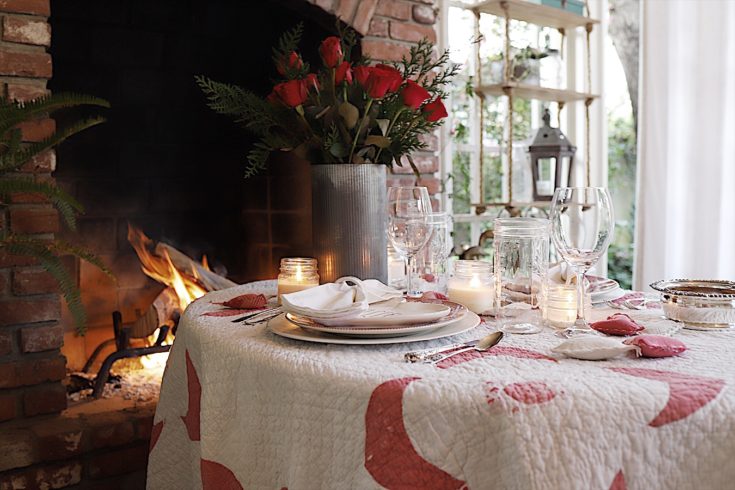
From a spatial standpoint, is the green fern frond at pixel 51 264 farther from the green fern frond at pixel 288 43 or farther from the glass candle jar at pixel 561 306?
the glass candle jar at pixel 561 306

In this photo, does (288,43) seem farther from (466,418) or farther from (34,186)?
(466,418)

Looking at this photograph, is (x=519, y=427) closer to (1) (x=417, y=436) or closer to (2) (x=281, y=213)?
(1) (x=417, y=436)

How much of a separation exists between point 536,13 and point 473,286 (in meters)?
2.31

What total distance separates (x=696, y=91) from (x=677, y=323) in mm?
2205

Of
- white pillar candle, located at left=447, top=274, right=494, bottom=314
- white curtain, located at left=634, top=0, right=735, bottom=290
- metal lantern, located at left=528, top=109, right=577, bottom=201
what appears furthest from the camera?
metal lantern, located at left=528, top=109, right=577, bottom=201

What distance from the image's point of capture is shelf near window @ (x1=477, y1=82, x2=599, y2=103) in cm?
295

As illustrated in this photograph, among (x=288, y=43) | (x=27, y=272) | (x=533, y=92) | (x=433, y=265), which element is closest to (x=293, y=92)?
(x=288, y=43)

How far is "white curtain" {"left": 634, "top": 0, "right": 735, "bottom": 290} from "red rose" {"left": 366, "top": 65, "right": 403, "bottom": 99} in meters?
2.12

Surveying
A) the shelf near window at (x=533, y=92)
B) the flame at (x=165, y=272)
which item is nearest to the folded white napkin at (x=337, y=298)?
the flame at (x=165, y=272)

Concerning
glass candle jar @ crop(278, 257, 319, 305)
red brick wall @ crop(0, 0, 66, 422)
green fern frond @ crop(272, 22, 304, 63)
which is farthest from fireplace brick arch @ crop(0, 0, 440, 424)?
glass candle jar @ crop(278, 257, 319, 305)

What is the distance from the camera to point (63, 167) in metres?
2.23

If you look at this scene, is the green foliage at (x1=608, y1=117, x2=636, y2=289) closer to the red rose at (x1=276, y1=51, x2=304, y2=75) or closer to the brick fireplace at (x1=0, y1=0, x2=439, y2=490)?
the brick fireplace at (x1=0, y1=0, x2=439, y2=490)

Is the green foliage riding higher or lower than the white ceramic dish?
higher

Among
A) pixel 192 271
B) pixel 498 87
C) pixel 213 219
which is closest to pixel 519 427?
pixel 192 271
